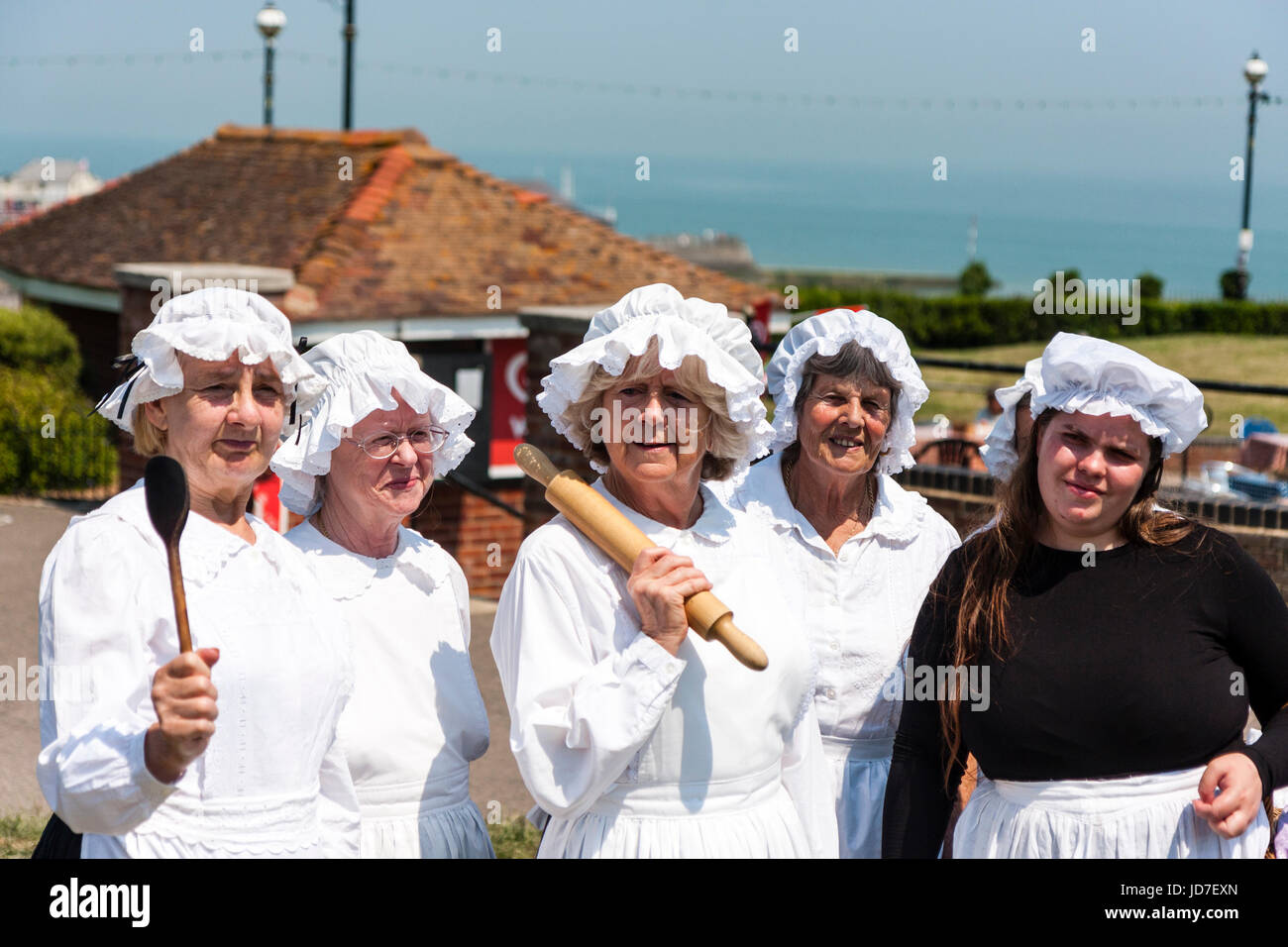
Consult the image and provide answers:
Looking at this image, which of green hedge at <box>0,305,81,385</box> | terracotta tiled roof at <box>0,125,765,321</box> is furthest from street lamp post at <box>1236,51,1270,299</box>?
green hedge at <box>0,305,81,385</box>

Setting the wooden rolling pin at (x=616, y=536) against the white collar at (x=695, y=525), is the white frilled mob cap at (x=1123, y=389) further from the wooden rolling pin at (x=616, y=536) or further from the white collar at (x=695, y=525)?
the wooden rolling pin at (x=616, y=536)

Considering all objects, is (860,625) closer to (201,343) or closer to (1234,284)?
(201,343)

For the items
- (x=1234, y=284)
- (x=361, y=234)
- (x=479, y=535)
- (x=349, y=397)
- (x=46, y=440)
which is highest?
(x=1234, y=284)

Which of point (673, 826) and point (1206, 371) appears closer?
point (673, 826)

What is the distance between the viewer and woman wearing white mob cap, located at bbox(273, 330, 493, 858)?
3.24m

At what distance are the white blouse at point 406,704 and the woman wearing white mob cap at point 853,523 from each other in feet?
2.82

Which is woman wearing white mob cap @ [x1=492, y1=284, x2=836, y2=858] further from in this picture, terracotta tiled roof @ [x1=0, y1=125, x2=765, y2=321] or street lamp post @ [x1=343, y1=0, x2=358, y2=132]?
street lamp post @ [x1=343, y1=0, x2=358, y2=132]

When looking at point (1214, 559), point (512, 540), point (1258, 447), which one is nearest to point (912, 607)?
point (1214, 559)

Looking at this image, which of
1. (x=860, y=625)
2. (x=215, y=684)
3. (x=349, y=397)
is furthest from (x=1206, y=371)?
(x=215, y=684)

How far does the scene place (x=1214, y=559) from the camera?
9.98ft

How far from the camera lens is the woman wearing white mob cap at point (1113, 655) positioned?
9.78 feet

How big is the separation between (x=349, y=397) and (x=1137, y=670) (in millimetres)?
1824

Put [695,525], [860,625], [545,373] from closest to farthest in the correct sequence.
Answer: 1. [695,525]
2. [860,625]
3. [545,373]

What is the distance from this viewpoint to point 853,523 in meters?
3.91
